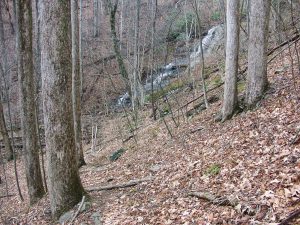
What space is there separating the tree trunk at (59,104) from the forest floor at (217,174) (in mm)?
570

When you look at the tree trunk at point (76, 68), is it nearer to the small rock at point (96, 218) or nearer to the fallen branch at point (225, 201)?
the small rock at point (96, 218)

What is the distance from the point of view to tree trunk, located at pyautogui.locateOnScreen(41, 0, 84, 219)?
604cm

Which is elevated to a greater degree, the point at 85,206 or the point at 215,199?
the point at 215,199

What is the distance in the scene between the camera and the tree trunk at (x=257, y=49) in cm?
811

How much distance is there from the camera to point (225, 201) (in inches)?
195

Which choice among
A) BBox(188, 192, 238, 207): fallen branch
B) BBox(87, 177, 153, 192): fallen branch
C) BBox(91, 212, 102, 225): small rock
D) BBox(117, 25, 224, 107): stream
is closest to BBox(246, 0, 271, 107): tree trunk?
BBox(87, 177, 153, 192): fallen branch

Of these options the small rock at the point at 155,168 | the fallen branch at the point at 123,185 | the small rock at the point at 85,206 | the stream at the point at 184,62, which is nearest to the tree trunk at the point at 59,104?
the small rock at the point at 85,206

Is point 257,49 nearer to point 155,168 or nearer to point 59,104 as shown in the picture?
point 155,168

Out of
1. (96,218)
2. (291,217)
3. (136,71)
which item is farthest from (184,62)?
(291,217)

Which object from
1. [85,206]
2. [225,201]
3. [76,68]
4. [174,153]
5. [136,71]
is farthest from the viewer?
[136,71]

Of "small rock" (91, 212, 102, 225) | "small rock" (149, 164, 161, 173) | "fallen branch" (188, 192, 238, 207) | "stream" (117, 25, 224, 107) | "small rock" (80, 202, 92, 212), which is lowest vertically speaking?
"small rock" (91, 212, 102, 225)

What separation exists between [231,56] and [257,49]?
0.67 m

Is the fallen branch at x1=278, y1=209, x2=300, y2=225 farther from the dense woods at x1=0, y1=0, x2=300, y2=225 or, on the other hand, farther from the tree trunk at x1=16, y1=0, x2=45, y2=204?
the tree trunk at x1=16, y1=0, x2=45, y2=204

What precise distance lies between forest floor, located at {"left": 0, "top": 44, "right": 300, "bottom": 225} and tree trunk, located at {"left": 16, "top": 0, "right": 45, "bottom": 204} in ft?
2.25
